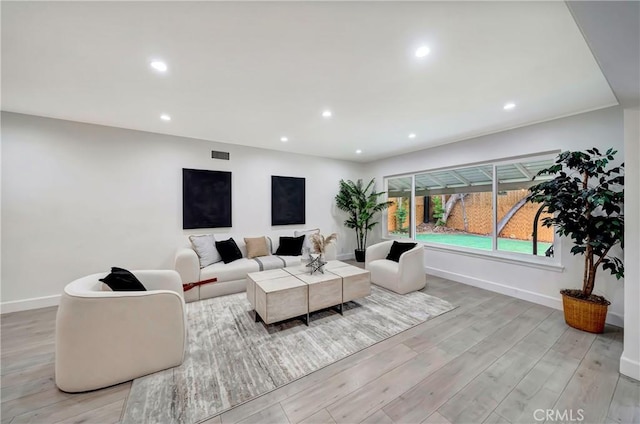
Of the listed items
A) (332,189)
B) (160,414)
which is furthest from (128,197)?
(332,189)

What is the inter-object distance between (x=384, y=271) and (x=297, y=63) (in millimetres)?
3176

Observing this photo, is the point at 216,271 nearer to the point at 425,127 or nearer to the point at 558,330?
the point at 425,127

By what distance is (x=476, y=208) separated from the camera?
164 inches

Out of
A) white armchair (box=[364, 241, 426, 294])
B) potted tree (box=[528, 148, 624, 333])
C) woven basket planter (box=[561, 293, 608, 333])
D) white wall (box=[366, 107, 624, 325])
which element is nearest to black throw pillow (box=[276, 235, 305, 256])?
white armchair (box=[364, 241, 426, 294])

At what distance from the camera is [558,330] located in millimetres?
2559

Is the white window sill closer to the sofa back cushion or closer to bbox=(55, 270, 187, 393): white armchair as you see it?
the sofa back cushion

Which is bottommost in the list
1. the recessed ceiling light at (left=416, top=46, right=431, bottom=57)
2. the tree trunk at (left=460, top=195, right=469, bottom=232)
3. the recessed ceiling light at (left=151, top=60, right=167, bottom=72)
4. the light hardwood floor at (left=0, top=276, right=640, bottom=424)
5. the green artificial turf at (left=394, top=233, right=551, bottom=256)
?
the light hardwood floor at (left=0, top=276, right=640, bottom=424)

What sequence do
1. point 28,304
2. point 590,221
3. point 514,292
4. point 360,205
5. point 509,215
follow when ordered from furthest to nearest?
point 360,205 < point 509,215 < point 514,292 < point 28,304 < point 590,221

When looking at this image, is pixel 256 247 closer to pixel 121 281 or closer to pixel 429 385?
pixel 121 281

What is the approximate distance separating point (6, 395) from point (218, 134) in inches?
138

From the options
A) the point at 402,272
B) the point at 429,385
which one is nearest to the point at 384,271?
the point at 402,272

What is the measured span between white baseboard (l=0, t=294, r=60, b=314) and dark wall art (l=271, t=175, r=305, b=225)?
3.35 m

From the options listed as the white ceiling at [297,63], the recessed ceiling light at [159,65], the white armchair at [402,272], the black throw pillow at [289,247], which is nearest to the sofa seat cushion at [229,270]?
the black throw pillow at [289,247]

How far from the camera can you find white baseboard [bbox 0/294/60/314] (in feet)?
9.62
